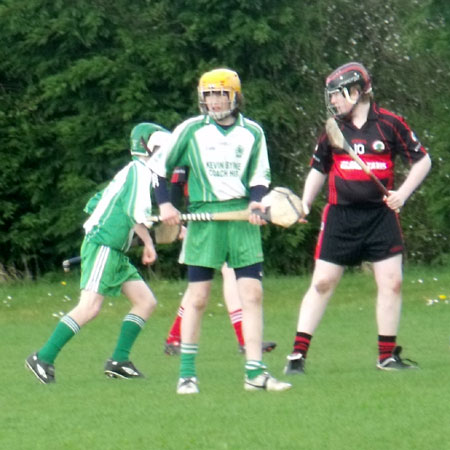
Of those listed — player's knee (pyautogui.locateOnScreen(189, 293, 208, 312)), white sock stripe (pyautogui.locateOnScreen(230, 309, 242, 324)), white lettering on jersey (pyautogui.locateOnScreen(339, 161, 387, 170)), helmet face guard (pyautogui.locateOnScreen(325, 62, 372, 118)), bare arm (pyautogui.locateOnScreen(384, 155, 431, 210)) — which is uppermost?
helmet face guard (pyautogui.locateOnScreen(325, 62, 372, 118))

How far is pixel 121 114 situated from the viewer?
22.1 metres

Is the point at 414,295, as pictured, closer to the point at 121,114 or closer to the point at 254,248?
the point at 254,248

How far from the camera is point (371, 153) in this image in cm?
887

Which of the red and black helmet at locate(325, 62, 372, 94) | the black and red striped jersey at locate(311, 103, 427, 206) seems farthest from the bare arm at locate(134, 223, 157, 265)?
the red and black helmet at locate(325, 62, 372, 94)

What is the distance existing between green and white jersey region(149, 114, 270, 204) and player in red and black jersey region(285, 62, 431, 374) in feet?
2.88

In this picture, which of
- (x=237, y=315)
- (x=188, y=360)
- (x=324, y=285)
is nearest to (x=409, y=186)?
(x=324, y=285)

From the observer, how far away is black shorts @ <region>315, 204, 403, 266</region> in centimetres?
895

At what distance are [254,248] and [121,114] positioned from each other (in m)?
14.2

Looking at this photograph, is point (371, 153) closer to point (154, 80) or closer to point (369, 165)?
point (369, 165)

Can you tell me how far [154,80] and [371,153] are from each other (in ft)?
44.7

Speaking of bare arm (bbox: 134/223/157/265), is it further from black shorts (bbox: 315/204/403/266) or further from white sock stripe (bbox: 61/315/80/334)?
black shorts (bbox: 315/204/403/266)

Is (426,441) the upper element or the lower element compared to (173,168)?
lower

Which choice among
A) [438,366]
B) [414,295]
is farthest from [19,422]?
[414,295]

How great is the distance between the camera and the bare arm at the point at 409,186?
862 cm
